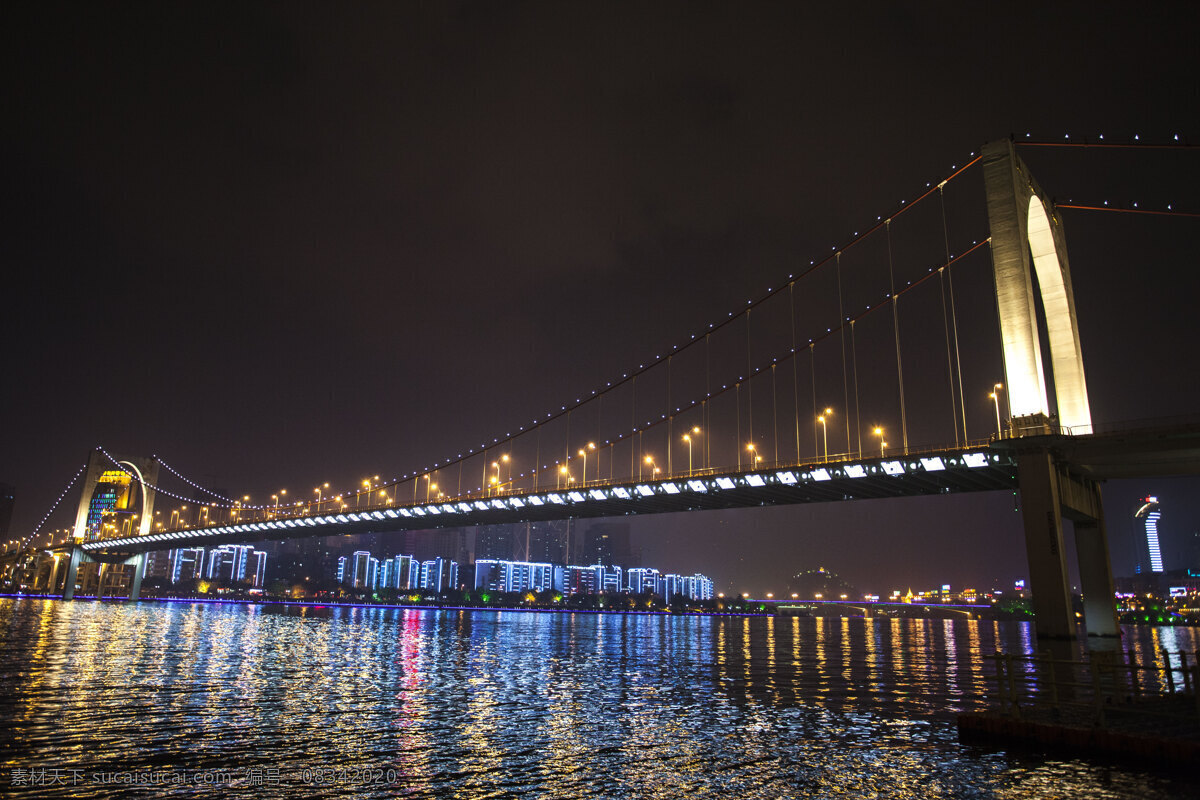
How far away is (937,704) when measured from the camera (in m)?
19.1

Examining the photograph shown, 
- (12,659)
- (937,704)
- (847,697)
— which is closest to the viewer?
(937,704)

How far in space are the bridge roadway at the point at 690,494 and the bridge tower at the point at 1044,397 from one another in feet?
11.8

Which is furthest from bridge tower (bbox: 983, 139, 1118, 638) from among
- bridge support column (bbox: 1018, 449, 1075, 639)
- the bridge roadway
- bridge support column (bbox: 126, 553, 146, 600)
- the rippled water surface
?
bridge support column (bbox: 126, 553, 146, 600)

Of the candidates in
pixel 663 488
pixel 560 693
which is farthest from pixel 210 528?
pixel 560 693

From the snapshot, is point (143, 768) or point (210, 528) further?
point (210, 528)

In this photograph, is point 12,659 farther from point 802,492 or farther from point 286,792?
point 802,492

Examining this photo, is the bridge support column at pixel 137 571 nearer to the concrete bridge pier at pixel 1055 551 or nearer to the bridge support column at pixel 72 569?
the bridge support column at pixel 72 569

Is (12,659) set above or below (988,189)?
below

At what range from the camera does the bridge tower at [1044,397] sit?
3231 centimetres

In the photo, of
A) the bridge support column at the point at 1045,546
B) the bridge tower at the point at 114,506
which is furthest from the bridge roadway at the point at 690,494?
the bridge tower at the point at 114,506

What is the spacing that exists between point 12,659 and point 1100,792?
31.7 meters

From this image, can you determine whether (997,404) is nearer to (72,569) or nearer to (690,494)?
(690,494)

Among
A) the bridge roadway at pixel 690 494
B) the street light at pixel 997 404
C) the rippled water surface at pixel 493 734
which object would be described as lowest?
the rippled water surface at pixel 493 734

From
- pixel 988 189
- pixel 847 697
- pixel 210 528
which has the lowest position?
pixel 847 697
